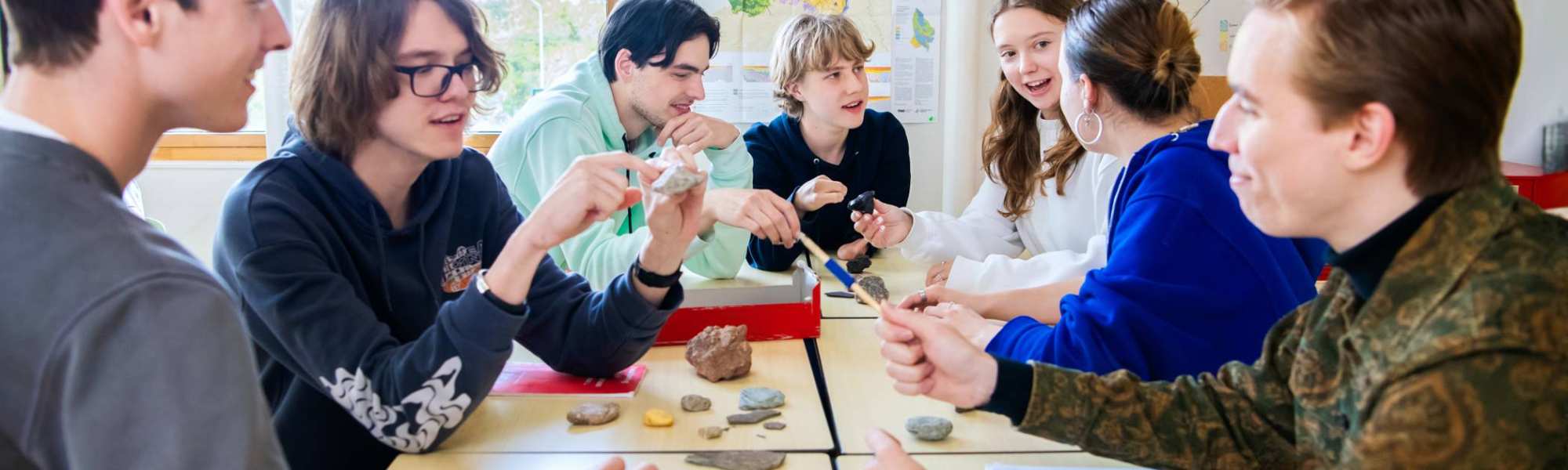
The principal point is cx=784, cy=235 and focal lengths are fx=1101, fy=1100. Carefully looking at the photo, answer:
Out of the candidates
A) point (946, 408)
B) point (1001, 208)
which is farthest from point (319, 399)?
point (1001, 208)

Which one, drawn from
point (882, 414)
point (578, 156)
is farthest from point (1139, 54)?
point (578, 156)

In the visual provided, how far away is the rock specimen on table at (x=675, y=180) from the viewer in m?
1.78

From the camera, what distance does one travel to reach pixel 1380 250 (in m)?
1.07

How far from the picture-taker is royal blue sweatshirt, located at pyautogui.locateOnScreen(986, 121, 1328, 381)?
1707mm

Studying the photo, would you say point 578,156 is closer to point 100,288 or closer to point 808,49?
point 808,49

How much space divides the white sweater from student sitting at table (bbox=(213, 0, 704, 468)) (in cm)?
82

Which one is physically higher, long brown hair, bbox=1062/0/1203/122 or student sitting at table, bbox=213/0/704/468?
long brown hair, bbox=1062/0/1203/122

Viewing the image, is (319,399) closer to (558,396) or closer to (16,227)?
(558,396)

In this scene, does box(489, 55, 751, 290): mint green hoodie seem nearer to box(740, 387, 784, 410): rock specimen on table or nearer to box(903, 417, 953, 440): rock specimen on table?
box(740, 387, 784, 410): rock specimen on table

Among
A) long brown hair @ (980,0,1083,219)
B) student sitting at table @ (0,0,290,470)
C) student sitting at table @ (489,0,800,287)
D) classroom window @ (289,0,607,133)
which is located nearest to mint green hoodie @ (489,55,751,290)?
student sitting at table @ (489,0,800,287)

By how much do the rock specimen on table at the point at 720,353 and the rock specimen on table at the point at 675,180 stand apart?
273 mm

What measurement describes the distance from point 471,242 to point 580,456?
1.95 ft

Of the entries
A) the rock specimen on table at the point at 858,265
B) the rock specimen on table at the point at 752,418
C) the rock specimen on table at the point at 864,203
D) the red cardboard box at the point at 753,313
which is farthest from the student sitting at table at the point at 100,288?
the rock specimen on table at the point at 858,265

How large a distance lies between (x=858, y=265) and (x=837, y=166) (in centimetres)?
65
